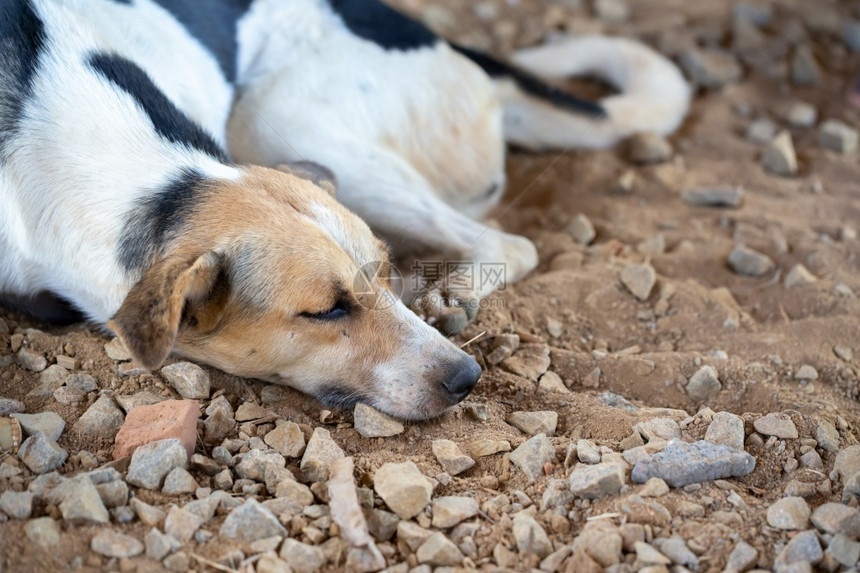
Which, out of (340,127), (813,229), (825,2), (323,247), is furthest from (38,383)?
(825,2)

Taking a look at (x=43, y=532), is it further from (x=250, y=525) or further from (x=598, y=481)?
(x=598, y=481)

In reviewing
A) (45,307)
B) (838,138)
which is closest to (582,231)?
(838,138)

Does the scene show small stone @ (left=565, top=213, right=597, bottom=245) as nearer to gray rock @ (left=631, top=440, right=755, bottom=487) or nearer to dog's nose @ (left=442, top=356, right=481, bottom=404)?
dog's nose @ (left=442, top=356, right=481, bottom=404)

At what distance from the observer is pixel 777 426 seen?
2.86 m

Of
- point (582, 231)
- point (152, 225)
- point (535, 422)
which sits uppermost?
point (152, 225)

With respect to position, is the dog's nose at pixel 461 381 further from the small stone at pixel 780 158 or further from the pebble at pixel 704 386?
the small stone at pixel 780 158

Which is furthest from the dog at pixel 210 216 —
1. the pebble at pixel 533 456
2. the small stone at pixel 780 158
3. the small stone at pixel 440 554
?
the small stone at pixel 780 158

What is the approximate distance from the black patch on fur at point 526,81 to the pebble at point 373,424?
240cm

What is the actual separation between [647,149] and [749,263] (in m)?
1.17

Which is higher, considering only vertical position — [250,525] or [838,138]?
[250,525]

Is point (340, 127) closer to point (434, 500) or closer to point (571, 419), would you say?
point (571, 419)

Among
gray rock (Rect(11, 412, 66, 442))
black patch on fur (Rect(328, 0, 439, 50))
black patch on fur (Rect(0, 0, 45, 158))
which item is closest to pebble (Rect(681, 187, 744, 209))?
black patch on fur (Rect(328, 0, 439, 50))

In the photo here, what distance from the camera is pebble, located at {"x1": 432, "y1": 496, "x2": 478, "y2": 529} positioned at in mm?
2463

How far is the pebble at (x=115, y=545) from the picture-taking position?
2260 millimetres
